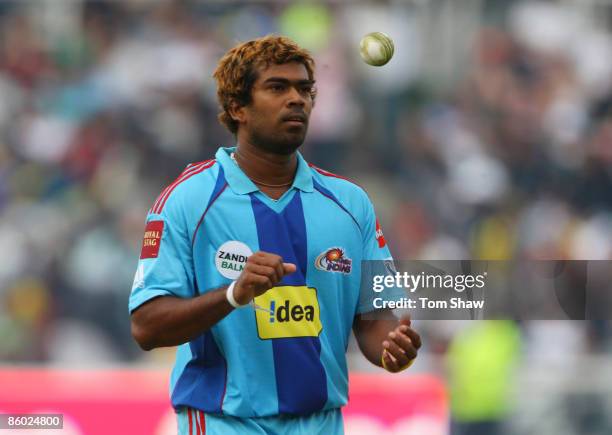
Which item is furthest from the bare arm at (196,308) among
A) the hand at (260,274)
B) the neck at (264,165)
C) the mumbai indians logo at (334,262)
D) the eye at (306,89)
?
the eye at (306,89)

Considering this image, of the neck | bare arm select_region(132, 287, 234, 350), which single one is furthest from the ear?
bare arm select_region(132, 287, 234, 350)

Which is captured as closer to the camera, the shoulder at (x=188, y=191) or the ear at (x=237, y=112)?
the shoulder at (x=188, y=191)

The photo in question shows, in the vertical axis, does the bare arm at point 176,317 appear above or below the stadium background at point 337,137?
below

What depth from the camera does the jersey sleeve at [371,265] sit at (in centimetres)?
447

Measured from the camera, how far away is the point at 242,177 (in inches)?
172

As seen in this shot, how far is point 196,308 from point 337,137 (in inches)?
296

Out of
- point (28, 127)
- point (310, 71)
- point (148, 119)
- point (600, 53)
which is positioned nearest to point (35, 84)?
point (28, 127)

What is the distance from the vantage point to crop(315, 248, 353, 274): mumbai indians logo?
431 cm

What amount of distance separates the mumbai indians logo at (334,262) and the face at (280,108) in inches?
16.2

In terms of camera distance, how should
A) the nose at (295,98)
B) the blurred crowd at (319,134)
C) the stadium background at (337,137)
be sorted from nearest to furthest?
the nose at (295,98) < the stadium background at (337,137) < the blurred crowd at (319,134)

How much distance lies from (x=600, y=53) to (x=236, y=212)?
28.4 feet

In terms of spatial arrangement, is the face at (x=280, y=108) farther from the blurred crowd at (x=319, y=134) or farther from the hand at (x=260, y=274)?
the blurred crowd at (x=319, y=134)

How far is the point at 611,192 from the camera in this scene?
37.3ft

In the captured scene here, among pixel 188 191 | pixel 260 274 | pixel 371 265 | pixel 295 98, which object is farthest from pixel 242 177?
pixel 260 274
